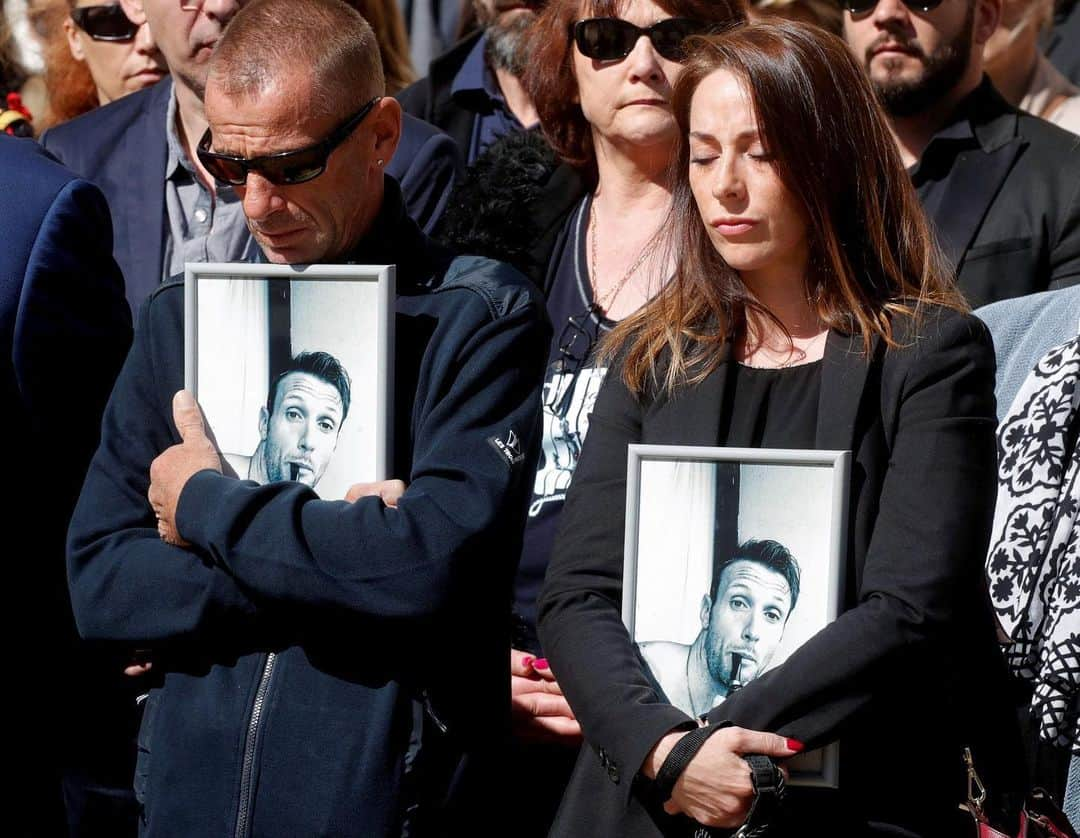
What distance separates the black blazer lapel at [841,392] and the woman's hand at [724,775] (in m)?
0.44

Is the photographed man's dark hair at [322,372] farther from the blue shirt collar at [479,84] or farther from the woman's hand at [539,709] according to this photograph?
the blue shirt collar at [479,84]

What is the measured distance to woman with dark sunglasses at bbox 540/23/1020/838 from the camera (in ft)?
7.43

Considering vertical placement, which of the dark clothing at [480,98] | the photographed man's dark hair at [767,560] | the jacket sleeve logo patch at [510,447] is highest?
the dark clothing at [480,98]

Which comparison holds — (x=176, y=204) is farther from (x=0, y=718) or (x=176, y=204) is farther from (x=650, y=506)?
(x=650, y=506)

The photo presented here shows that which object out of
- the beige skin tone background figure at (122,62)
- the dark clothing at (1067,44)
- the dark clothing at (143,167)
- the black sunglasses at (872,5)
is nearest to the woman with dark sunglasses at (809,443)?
the dark clothing at (143,167)

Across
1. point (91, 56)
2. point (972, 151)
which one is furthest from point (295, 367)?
point (91, 56)

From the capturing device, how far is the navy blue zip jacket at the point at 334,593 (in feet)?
8.11

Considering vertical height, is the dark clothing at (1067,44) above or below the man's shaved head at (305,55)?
above

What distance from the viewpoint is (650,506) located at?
2396 millimetres

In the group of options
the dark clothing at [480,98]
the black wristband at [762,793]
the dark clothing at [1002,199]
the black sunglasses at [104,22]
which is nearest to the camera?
the black wristband at [762,793]

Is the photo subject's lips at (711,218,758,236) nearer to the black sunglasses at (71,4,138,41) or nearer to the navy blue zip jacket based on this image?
the navy blue zip jacket

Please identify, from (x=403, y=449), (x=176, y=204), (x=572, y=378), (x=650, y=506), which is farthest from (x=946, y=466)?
(x=176, y=204)

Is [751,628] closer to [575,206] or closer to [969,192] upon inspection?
[575,206]

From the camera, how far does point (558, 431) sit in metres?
3.28
